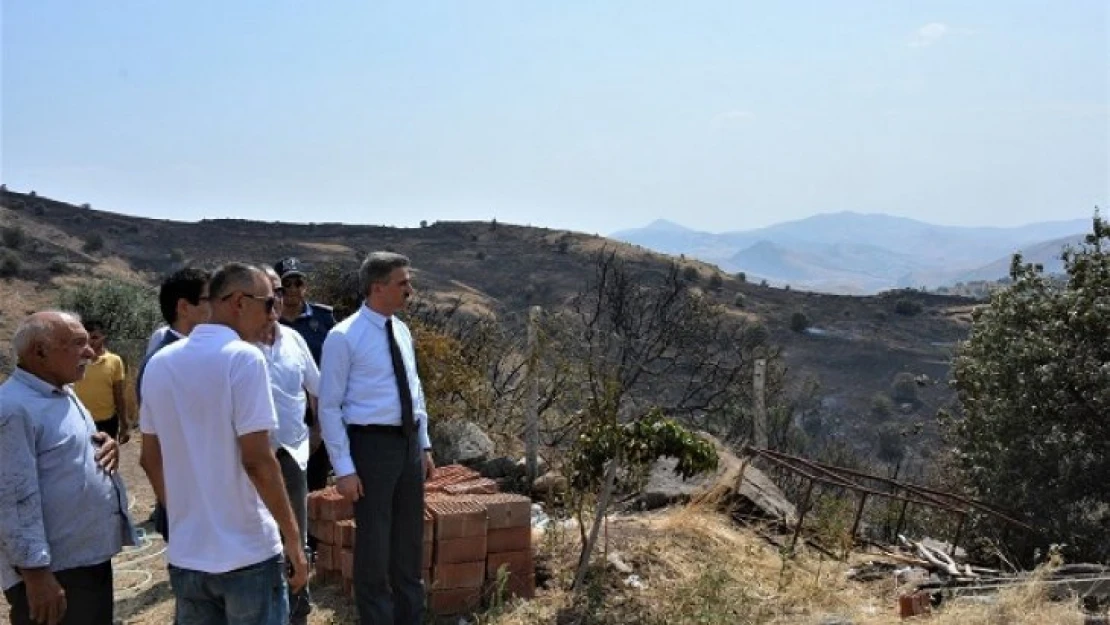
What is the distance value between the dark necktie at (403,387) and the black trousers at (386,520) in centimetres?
5

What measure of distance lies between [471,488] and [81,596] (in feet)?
9.26

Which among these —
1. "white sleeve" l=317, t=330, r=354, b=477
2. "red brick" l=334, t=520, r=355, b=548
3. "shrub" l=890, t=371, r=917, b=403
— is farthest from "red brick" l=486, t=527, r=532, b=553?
"shrub" l=890, t=371, r=917, b=403

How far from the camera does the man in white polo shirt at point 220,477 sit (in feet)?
8.66

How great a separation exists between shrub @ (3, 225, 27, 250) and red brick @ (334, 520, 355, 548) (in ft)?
113

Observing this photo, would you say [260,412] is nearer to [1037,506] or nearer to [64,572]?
[64,572]

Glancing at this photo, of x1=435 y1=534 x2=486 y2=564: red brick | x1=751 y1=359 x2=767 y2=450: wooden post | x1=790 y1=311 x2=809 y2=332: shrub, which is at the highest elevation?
x1=751 y1=359 x2=767 y2=450: wooden post

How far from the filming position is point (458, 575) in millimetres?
5066

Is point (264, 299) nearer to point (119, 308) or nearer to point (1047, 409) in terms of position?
point (1047, 409)

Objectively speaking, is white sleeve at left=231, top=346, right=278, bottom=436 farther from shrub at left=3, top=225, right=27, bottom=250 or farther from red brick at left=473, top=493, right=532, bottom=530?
shrub at left=3, top=225, right=27, bottom=250

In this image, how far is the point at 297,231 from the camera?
167ft

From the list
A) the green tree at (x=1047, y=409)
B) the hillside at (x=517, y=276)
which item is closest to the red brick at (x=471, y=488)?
the green tree at (x=1047, y=409)

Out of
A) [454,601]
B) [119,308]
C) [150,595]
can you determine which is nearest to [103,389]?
[150,595]

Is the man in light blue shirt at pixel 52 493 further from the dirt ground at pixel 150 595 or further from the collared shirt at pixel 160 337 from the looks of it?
the dirt ground at pixel 150 595

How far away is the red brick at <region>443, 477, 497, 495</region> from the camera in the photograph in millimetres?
5629
